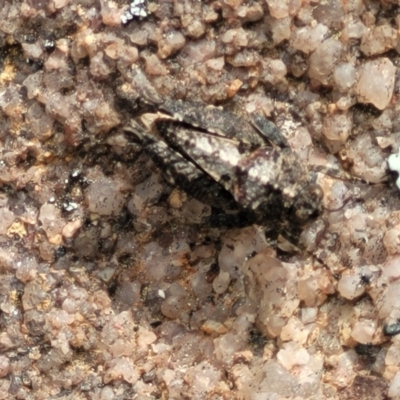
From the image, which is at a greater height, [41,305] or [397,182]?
[397,182]

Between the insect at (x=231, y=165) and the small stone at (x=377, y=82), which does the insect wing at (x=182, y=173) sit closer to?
the insect at (x=231, y=165)

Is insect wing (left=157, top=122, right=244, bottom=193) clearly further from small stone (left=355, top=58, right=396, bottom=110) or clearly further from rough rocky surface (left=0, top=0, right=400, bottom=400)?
small stone (left=355, top=58, right=396, bottom=110)

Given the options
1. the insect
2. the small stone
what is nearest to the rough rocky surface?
the small stone

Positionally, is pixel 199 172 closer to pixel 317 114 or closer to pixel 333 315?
pixel 317 114

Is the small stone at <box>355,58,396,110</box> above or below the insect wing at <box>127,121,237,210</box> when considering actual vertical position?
above

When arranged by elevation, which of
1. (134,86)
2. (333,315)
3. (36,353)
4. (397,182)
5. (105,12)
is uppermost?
(105,12)

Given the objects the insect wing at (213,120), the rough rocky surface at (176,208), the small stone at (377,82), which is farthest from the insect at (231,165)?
the small stone at (377,82)

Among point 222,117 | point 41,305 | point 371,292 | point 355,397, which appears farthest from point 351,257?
point 41,305
